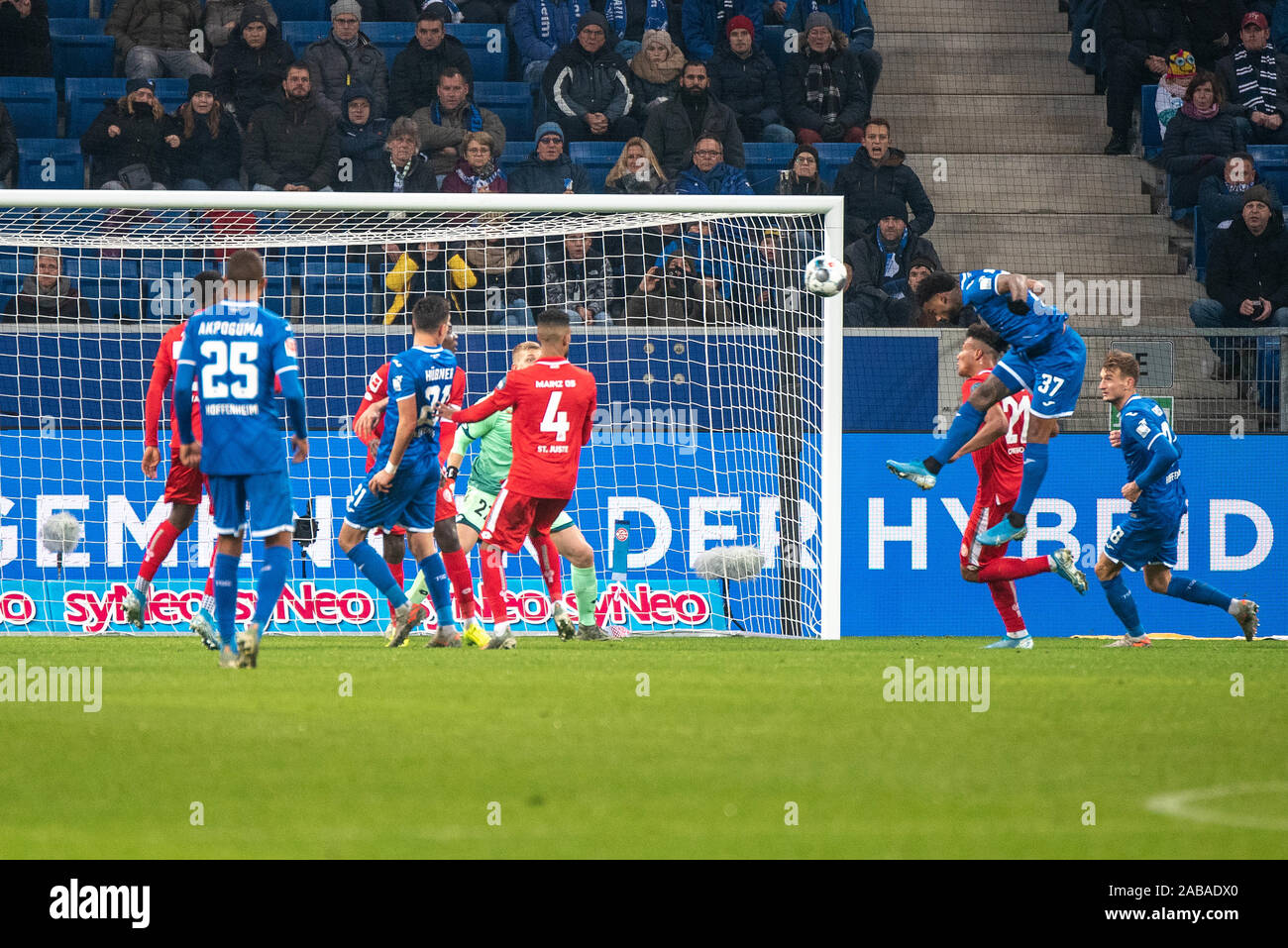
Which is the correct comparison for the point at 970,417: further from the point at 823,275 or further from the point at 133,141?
the point at 133,141

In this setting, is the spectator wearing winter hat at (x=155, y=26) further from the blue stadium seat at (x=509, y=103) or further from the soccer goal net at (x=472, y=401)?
the soccer goal net at (x=472, y=401)

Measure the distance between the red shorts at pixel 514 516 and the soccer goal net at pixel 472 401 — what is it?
2109 millimetres

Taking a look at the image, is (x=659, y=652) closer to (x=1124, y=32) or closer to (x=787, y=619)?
(x=787, y=619)

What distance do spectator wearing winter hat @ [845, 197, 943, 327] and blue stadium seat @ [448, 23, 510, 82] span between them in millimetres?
4458

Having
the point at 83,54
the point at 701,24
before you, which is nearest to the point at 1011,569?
the point at 701,24

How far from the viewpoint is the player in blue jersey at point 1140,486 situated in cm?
1107

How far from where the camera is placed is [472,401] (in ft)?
43.1

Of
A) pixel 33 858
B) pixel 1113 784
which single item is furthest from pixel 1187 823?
pixel 33 858

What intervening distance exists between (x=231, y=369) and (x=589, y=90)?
9.25 metres

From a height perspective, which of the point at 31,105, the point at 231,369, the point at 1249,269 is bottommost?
the point at 231,369

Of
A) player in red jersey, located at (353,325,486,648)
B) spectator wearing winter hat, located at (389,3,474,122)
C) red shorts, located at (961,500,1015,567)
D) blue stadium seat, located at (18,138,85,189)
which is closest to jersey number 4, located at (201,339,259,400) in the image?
player in red jersey, located at (353,325,486,648)

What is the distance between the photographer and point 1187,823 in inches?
174

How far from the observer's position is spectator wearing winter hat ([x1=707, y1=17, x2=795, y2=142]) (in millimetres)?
17406

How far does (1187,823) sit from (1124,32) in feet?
51.0
